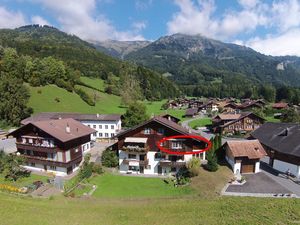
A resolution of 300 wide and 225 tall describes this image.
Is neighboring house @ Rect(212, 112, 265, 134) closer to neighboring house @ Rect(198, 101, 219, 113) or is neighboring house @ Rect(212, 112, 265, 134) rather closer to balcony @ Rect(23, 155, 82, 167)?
balcony @ Rect(23, 155, 82, 167)

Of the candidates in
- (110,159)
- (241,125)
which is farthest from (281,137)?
(241,125)

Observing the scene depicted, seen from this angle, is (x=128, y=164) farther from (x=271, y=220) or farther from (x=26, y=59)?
(x=26, y=59)

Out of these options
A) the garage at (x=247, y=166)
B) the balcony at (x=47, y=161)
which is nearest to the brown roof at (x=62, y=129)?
the balcony at (x=47, y=161)

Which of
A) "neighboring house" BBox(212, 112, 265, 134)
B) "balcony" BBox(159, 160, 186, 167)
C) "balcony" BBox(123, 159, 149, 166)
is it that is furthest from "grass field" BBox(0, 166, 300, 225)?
"neighboring house" BBox(212, 112, 265, 134)

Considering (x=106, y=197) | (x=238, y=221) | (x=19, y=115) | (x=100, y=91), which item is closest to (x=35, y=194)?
(x=106, y=197)

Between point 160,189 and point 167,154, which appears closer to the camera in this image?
point 160,189

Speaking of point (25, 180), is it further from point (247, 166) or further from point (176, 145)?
point (247, 166)
